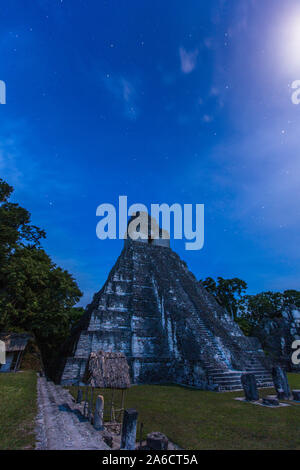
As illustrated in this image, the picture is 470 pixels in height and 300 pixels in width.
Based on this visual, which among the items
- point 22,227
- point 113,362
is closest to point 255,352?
point 113,362

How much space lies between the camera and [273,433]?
5164 millimetres

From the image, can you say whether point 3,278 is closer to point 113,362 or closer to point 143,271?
point 143,271

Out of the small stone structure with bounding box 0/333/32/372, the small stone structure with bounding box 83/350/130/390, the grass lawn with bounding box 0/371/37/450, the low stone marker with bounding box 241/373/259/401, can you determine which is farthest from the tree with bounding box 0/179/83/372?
the low stone marker with bounding box 241/373/259/401

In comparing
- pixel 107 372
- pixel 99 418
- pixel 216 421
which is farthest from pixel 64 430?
pixel 216 421

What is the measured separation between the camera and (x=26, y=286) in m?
15.2

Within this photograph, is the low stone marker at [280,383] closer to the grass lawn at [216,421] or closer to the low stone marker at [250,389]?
the low stone marker at [250,389]

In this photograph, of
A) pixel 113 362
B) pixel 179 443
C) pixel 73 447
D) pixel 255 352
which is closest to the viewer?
pixel 73 447

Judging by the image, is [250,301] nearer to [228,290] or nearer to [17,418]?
[228,290]

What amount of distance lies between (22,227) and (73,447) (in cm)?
1731

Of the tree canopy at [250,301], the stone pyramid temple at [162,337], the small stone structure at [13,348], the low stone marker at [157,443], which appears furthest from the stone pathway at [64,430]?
the tree canopy at [250,301]

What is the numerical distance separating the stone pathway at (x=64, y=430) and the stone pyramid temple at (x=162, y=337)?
5.39 meters

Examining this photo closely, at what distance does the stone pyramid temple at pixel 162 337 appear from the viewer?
11.9 m
